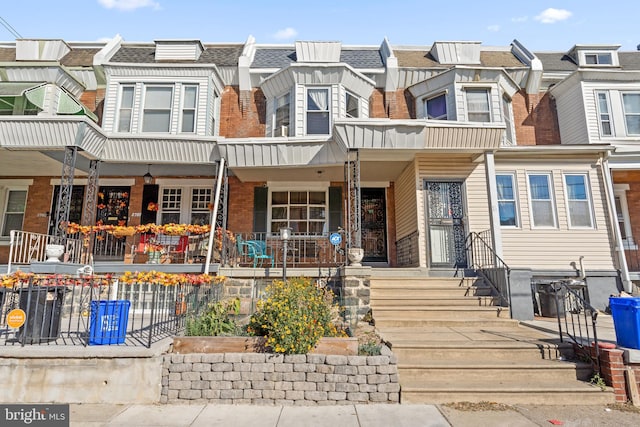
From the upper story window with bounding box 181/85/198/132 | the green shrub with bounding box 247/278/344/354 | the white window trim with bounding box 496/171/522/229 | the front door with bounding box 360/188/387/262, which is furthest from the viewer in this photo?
the front door with bounding box 360/188/387/262

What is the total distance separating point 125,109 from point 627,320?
506 inches

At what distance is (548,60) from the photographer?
1355 centimetres

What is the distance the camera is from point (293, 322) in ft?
15.5

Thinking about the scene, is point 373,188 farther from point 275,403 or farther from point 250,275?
point 275,403

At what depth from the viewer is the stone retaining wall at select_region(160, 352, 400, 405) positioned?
4.53m

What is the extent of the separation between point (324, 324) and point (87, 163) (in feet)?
30.9

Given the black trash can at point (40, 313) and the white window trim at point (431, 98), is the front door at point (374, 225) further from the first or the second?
the black trash can at point (40, 313)

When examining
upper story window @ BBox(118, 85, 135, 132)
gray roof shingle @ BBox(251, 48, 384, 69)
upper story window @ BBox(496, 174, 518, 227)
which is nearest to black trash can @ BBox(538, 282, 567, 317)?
upper story window @ BBox(496, 174, 518, 227)

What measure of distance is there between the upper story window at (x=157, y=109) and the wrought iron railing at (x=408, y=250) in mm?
8077

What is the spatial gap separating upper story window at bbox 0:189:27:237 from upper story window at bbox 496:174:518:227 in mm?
15318

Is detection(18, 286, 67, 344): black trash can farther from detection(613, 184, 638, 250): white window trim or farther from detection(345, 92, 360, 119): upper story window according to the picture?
detection(613, 184, 638, 250): white window trim

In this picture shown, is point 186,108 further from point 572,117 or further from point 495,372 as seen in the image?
point 572,117

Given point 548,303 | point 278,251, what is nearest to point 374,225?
point 278,251

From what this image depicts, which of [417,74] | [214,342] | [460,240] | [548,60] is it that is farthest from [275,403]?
[548,60]
